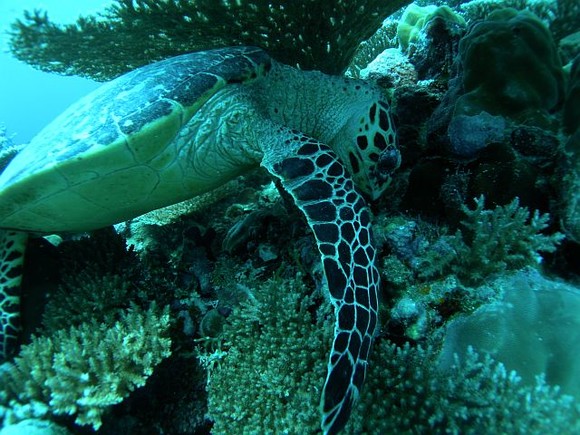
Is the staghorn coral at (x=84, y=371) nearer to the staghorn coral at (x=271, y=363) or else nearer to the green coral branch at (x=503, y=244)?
the staghorn coral at (x=271, y=363)

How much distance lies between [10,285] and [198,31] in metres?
2.79

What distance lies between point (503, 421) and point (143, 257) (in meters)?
2.89

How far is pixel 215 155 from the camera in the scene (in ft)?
9.05

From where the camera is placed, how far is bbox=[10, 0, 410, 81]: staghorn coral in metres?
3.03

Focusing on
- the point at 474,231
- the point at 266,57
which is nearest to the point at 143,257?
the point at 266,57

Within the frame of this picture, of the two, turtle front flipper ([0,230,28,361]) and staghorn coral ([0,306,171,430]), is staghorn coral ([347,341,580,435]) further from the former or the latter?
turtle front flipper ([0,230,28,361])

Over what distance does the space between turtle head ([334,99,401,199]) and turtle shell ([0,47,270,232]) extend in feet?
3.08

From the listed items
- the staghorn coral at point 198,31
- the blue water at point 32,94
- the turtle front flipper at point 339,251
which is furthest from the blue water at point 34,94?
the turtle front flipper at point 339,251

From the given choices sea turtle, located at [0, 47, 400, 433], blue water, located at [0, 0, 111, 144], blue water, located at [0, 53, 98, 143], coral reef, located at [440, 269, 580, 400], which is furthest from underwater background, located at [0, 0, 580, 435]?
blue water, located at [0, 53, 98, 143]

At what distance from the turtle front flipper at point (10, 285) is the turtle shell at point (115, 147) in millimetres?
237

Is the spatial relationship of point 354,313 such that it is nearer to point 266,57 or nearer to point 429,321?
point 429,321

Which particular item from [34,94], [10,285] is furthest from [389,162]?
[34,94]

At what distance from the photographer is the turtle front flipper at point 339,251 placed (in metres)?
1.68

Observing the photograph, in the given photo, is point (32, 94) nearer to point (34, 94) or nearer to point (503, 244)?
point (34, 94)
